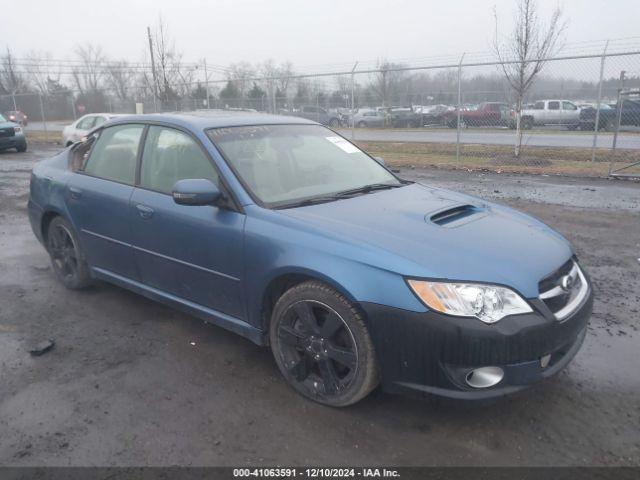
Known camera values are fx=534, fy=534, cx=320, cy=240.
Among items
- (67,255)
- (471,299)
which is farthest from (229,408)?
(67,255)

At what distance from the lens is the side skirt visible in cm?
335

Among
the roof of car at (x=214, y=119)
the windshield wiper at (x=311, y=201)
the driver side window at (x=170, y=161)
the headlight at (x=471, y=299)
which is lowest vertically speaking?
the headlight at (x=471, y=299)

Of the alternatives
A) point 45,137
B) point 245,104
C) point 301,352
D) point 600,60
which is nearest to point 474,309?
point 301,352

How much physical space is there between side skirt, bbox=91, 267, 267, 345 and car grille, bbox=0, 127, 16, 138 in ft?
52.3

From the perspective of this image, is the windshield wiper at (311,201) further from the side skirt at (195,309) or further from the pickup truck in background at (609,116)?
the pickup truck in background at (609,116)

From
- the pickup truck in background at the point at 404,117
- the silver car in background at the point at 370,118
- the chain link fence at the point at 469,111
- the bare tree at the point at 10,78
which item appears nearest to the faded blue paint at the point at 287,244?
the chain link fence at the point at 469,111

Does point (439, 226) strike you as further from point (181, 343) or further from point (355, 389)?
point (181, 343)

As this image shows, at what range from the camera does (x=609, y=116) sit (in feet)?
65.9

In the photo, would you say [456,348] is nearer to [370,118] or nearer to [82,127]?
[82,127]

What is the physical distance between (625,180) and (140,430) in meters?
10.8

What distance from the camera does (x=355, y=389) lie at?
112 inches

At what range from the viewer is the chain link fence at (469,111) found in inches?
522

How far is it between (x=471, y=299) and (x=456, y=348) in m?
0.24

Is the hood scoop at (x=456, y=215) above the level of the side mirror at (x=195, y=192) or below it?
below
